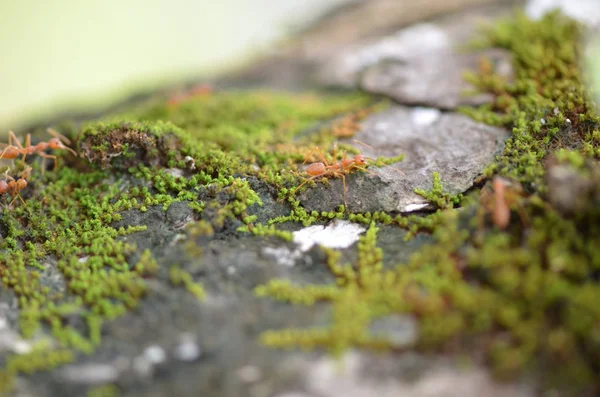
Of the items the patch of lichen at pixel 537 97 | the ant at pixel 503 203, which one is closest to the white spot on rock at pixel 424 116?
the patch of lichen at pixel 537 97

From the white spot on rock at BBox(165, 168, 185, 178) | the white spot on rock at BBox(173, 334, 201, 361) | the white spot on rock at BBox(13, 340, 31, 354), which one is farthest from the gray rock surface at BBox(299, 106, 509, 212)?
the white spot on rock at BBox(13, 340, 31, 354)

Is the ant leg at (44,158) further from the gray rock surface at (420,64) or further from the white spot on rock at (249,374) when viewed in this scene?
the gray rock surface at (420,64)

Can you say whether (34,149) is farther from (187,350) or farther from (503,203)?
(503,203)

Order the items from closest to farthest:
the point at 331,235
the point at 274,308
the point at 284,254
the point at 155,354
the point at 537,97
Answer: the point at 155,354 → the point at 274,308 → the point at 284,254 → the point at 331,235 → the point at 537,97

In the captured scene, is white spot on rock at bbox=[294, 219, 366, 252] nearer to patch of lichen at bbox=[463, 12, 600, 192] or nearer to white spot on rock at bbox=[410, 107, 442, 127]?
patch of lichen at bbox=[463, 12, 600, 192]

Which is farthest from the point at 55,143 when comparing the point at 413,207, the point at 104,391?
the point at 413,207

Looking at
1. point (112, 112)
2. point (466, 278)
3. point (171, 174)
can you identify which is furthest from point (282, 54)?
point (466, 278)
